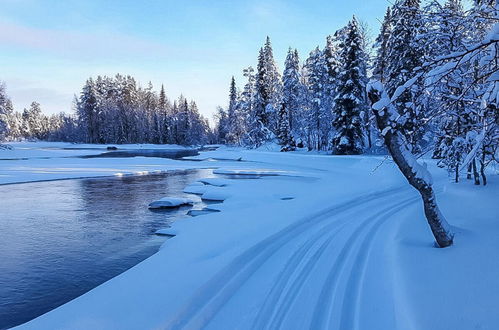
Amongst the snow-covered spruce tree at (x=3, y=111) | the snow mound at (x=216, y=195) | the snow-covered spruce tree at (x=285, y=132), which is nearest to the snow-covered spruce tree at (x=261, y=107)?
the snow-covered spruce tree at (x=285, y=132)

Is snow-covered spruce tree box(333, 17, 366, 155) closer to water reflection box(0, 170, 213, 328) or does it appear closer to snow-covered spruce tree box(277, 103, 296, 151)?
snow-covered spruce tree box(277, 103, 296, 151)

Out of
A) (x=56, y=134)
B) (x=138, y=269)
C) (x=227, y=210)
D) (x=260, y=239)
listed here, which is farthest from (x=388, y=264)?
(x=56, y=134)

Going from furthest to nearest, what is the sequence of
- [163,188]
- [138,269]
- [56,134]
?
[56,134] → [163,188] → [138,269]

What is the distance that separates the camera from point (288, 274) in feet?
19.2

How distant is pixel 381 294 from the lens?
4867mm

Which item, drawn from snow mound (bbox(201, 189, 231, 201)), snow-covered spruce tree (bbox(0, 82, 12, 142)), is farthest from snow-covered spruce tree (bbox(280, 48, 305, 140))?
snow-covered spruce tree (bbox(0, 82, 12, 142))

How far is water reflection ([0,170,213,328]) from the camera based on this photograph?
260 inches

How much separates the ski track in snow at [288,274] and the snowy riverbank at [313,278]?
2 cm

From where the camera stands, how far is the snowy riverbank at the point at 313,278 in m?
4.29

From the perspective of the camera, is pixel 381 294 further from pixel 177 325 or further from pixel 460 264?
pixel 177 325

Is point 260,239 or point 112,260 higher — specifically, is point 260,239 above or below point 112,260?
above

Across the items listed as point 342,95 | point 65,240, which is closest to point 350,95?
point 342,95

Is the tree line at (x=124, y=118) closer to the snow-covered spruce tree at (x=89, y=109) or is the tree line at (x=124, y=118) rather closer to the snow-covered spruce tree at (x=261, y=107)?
the snow-covered spruce tree at (x=89, y=109)

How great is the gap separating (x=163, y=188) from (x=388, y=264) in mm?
16336
